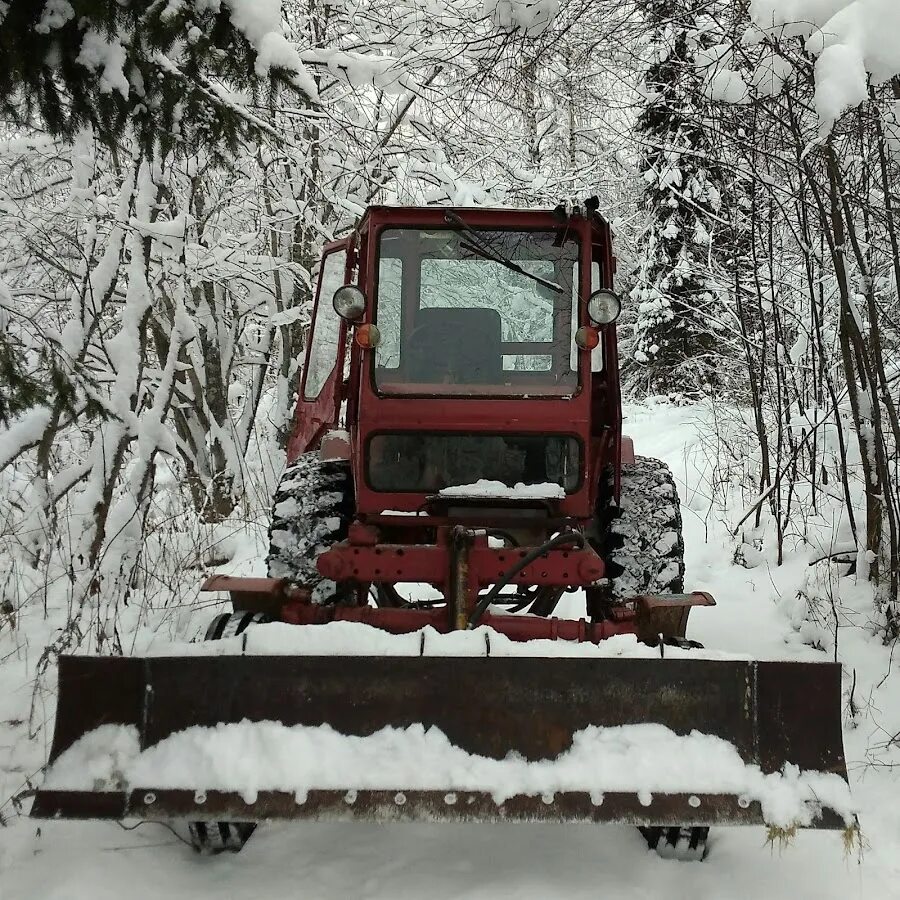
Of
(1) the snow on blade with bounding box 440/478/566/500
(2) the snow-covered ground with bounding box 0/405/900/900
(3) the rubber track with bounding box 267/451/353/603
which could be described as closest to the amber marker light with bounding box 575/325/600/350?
(1) the snow on blade with bounding box 440/478/566/500

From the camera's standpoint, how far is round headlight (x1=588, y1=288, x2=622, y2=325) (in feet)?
11.4

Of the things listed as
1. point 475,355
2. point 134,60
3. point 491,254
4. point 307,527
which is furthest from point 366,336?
point 134,60

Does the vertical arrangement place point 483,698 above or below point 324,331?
below

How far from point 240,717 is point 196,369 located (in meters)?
5.89

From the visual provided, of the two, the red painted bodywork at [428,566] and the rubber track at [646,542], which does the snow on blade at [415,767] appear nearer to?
the red painted bodywork at [428,566]

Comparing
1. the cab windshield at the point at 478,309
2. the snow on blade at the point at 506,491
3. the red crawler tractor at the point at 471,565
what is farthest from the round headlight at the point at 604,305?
the snow on blade at the point at 506,491

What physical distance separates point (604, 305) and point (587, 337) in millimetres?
204

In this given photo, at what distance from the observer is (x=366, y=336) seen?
362 cm

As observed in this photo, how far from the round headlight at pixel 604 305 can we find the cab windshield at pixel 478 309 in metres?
0.27

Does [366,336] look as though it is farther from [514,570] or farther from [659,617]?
[659,617]

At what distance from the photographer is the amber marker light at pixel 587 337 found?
11.9ft

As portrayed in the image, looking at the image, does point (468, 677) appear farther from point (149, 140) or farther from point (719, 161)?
point (719, 161)

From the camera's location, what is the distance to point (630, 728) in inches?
97.3

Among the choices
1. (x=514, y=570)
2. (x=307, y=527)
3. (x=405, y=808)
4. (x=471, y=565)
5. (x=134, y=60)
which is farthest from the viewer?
(x=307, y=527)
